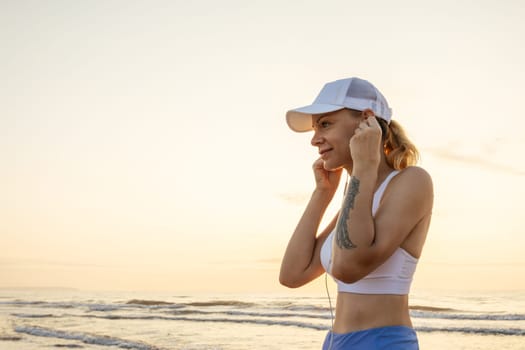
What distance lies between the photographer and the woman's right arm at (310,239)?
3.01 metres

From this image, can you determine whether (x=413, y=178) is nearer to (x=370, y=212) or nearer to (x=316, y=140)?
(x=370, y=212)

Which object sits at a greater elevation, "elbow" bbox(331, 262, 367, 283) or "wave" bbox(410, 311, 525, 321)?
"elbow" bbox(331, 262, 367, 283)

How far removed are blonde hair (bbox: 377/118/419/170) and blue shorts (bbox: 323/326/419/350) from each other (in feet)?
1.99

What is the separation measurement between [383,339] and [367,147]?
2.22 feet

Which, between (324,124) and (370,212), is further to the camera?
A: (324,124)

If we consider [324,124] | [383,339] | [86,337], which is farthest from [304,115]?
[86,337]

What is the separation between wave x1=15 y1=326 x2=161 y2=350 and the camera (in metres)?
11.1

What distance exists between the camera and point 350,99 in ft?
8.45

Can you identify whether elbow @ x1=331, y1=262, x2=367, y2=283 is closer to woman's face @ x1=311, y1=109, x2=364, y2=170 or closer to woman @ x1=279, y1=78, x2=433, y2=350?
woman @ x1=279, y1=78, x2=433, y2=350

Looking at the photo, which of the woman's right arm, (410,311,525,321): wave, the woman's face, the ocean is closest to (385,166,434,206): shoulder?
the woman's face

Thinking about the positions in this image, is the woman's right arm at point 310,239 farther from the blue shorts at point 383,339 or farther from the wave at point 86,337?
the wave at point 86,337

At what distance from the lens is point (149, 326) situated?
14.8 m

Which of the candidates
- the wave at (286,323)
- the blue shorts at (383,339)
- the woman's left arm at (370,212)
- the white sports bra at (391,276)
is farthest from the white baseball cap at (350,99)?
the wave at (286,323)

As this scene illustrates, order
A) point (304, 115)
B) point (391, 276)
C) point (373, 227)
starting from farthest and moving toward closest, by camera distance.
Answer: point (304, 115) → point (391, 276) → point (373, 227)
